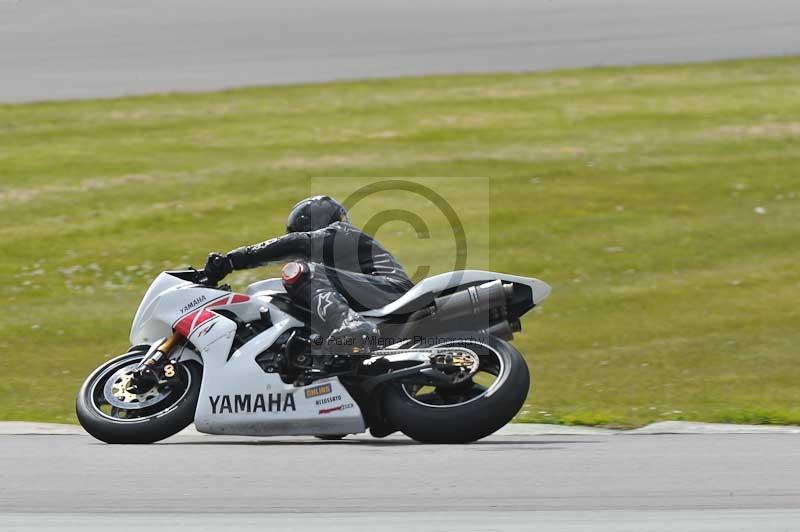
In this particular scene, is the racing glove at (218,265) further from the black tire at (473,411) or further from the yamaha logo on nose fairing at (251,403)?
the black tire at (473,411)

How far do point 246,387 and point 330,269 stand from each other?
0.89m

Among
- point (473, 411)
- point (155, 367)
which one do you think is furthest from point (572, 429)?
point (155, 367)

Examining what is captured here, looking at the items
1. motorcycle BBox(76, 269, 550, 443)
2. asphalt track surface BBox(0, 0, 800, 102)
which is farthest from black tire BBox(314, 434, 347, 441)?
asphalt track surface BBox(0, 0, 800, 102)

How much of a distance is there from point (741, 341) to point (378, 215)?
579 cm

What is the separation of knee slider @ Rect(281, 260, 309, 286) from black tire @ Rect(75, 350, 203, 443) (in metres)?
0.80

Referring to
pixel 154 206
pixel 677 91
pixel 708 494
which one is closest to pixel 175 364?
pixel 708 494

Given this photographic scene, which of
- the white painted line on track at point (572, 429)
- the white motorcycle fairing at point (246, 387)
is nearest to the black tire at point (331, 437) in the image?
the white motorcycle fairing at point (246, 387)

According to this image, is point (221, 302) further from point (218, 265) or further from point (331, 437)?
point (331, 437)

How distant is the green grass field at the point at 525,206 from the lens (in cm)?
1113

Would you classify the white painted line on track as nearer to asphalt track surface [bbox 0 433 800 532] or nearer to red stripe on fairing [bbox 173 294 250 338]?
asphalt track surface [bbox 0 433 800 532]

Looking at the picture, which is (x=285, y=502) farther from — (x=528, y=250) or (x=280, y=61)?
(x=280, y=61)

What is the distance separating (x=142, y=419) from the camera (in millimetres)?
7883

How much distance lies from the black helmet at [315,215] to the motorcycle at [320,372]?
1.66 feet

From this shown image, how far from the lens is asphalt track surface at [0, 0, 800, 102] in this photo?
80.2ft
